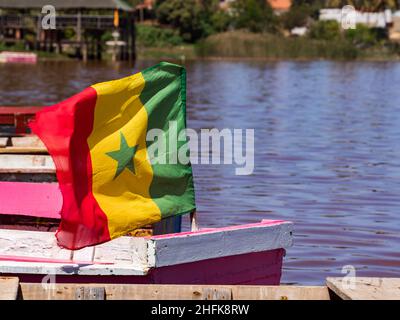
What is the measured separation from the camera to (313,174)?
61.8 ft

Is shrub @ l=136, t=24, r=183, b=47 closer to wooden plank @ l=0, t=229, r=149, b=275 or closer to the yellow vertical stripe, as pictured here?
wooden plank @ l=0, t=229, r=149, b=275

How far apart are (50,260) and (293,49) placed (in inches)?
3473

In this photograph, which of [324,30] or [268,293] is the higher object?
[268,293]

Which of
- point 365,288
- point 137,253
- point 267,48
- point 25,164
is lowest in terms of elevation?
point 267,48

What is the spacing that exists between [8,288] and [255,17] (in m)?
108

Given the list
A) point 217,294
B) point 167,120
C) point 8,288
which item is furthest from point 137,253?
point 8,288

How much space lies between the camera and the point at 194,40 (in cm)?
10856

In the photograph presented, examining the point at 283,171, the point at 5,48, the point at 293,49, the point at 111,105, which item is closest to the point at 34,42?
the point at 5,48

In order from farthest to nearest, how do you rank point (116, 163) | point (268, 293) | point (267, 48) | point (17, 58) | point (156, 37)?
point (156, 37), point (267, 48), point (17, 58), point (116, 163), point (268, 293)

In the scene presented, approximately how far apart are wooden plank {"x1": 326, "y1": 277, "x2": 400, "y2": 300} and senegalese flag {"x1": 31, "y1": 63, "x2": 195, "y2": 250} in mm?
1894

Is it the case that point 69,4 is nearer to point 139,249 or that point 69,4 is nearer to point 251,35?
point 251,35

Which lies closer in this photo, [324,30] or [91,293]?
[91,293]

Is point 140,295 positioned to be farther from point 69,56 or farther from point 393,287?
point 69,56

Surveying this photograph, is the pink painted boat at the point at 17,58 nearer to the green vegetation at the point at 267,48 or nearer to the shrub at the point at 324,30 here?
the green vegetation at the point at 267,48
